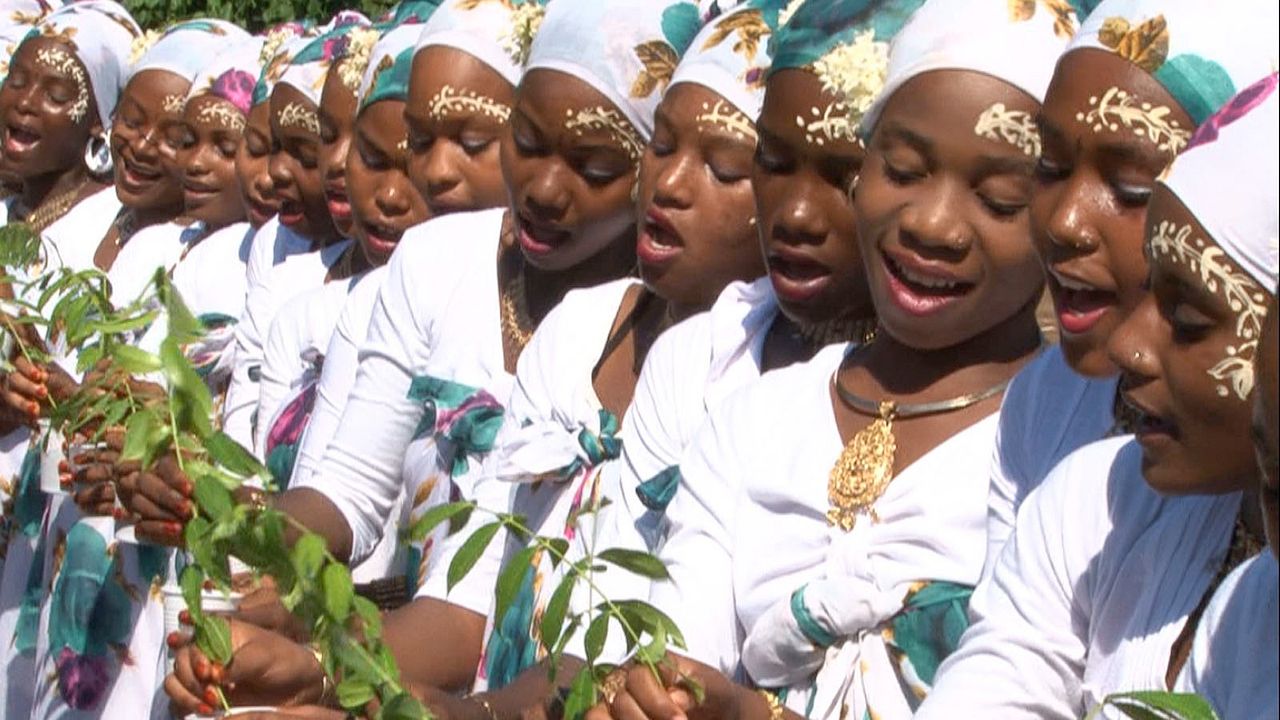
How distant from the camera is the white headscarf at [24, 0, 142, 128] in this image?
8234 mm

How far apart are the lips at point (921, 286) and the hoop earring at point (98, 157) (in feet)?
17.6

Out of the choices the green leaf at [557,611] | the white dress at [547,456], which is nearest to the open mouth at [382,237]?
the white dress at [547,456]

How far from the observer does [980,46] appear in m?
3.28

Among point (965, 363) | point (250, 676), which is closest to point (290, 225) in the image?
point (965, 363)

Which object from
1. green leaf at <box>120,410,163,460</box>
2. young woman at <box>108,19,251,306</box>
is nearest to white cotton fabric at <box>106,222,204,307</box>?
young woman at <box>108,19,251,306</box>

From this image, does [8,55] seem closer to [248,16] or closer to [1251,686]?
[248,16]

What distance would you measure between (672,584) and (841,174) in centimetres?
64

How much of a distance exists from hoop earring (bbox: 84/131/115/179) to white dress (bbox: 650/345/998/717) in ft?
16.8

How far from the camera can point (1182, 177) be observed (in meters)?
2.57

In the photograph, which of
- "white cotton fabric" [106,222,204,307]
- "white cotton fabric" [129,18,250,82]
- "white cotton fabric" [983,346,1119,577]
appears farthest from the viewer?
"white cotton fabric" [129,18,250,82]

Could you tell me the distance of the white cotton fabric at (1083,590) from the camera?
2.71 meters

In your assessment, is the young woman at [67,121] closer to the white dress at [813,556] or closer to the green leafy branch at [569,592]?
the white dress at [813,556]

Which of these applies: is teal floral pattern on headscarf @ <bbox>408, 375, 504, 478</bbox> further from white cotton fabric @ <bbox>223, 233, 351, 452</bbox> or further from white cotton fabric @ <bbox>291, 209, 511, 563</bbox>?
white cotton fabric @ <bbox>223, 233, 351, 452</bbox>

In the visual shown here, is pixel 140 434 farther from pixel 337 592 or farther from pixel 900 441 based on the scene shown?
pixel 900 441
